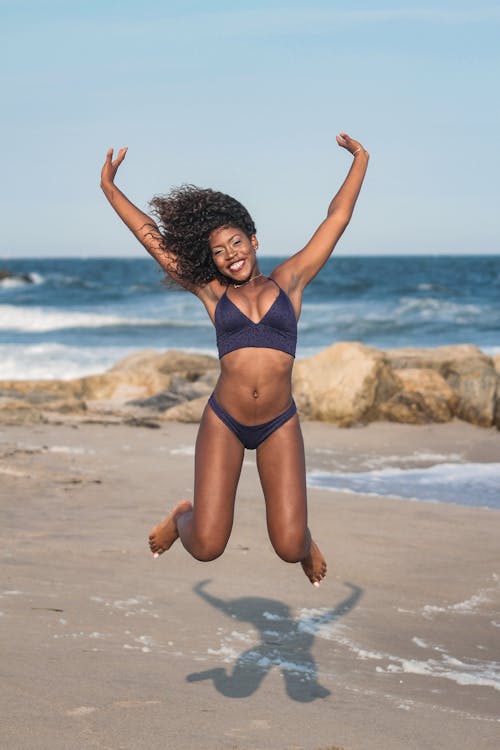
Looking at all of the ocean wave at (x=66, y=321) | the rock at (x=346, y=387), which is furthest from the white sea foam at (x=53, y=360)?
the rock at (x=346, y=387)

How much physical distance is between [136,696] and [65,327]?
37.9m

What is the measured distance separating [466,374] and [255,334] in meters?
11.8

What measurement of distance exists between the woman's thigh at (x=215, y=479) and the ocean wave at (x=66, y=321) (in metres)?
35.1

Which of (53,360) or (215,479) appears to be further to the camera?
(53,360)

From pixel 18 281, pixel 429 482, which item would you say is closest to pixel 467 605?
pixel 429 482

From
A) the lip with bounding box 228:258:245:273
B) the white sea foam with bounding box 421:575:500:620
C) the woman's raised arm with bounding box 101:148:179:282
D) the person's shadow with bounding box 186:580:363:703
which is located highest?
the woman's raised arm with bounding box 101:148:179:282

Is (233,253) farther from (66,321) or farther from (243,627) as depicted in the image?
(66,321)

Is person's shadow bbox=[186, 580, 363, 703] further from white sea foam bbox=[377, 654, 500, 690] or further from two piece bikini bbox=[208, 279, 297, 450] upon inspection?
two piece bikini bbox=[208, 279, 297, 450]

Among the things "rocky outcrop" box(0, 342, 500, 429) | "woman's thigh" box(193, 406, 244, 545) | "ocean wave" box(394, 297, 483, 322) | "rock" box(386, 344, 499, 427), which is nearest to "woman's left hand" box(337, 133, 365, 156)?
"woman's thigh" box(193, 406, 244, 545)

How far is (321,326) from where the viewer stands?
3938 centimetres

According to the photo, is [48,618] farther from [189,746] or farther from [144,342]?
[144,342]

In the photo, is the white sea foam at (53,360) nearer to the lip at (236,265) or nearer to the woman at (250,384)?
the woman at (250,384)

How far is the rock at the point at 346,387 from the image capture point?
50.2ft

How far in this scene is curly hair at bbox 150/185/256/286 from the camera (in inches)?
208
